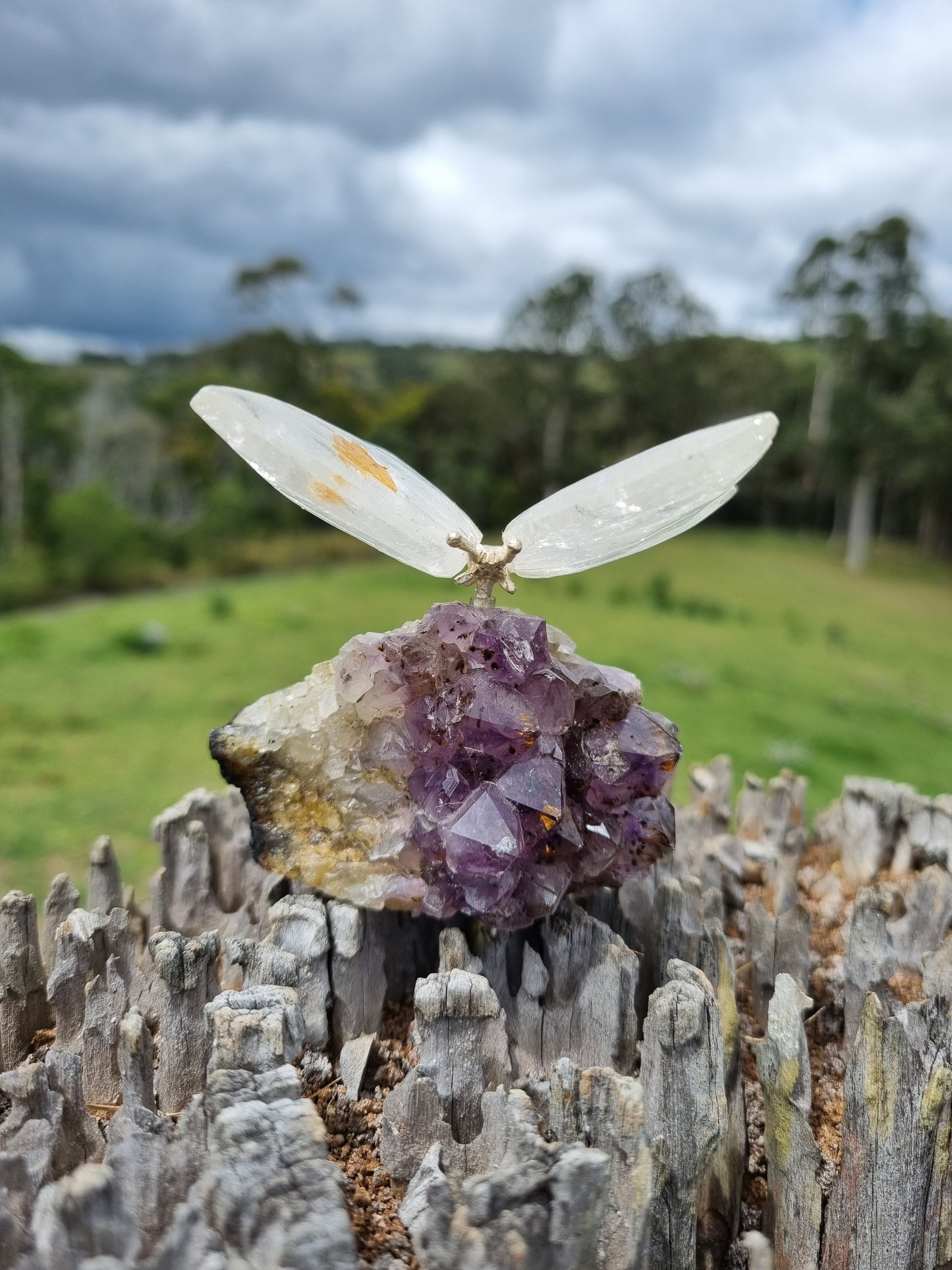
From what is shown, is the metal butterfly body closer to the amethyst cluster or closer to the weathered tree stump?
the amethyst cluster

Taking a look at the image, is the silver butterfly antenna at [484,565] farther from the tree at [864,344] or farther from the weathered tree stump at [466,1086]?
the tree at [864,344]

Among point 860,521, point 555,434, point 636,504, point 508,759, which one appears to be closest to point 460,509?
point 636,504

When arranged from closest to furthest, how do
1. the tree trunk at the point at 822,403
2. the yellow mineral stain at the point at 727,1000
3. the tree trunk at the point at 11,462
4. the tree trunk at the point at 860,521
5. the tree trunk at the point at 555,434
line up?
1. the yellow mineral stain at the point at 727,1000
2. the tree trunk at the point at 11,462
3. the tree trunk at the point at 860,521
4. the tree trunk at the point at 822,403
5. the tree trunk at the point at 555,434

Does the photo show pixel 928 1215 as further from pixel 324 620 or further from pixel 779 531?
pixel 779 531

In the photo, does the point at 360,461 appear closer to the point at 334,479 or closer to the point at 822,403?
the point at 334,479

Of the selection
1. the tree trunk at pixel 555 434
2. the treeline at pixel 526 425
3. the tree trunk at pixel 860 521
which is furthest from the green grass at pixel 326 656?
the tree trunk at pixel 555 434

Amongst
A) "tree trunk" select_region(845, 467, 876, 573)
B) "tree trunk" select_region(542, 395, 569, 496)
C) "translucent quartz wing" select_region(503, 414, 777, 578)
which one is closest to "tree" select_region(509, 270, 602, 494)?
"tree trunk" select_region(542, 395, 569, 496)

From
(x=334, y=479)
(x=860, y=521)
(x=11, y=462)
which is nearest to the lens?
(x=334, y=479)
